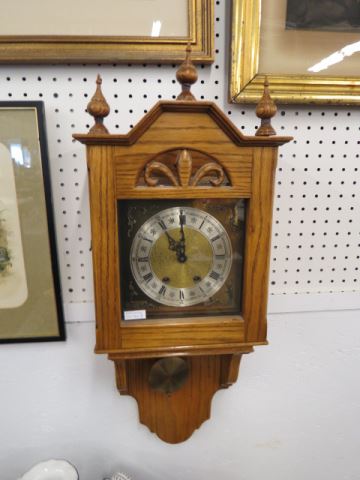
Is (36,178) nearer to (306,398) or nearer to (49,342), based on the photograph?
(49,342)

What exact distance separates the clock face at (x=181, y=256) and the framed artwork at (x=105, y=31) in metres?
0.32

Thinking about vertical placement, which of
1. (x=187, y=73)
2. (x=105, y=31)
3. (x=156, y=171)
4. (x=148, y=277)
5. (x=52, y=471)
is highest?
(x=105, y=31)

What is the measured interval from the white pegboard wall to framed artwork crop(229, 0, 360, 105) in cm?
3

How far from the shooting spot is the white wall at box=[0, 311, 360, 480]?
738 millimetres

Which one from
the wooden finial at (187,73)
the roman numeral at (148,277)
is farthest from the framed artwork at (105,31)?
the roman numeral at (148,277)

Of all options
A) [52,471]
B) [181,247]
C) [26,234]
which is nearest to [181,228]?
[181,247]

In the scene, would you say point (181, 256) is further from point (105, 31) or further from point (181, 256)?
point (105, 31)

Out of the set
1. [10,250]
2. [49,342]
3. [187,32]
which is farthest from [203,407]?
[187,32]

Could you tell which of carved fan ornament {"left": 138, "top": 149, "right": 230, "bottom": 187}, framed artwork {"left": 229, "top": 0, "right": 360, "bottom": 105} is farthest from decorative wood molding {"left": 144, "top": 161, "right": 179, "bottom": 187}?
framed artwork {"left": 229, "top": 0, "right": 360, "bottom": 105}

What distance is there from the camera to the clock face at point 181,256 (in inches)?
20.6

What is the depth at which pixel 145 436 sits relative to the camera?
0.77 meters

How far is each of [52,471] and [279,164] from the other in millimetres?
832

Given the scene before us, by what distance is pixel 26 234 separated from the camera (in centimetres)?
66

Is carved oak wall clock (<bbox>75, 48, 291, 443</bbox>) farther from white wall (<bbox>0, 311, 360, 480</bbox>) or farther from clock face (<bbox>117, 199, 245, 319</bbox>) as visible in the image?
white wall (<bbox>0, 311, 360, 480</bbox>)
